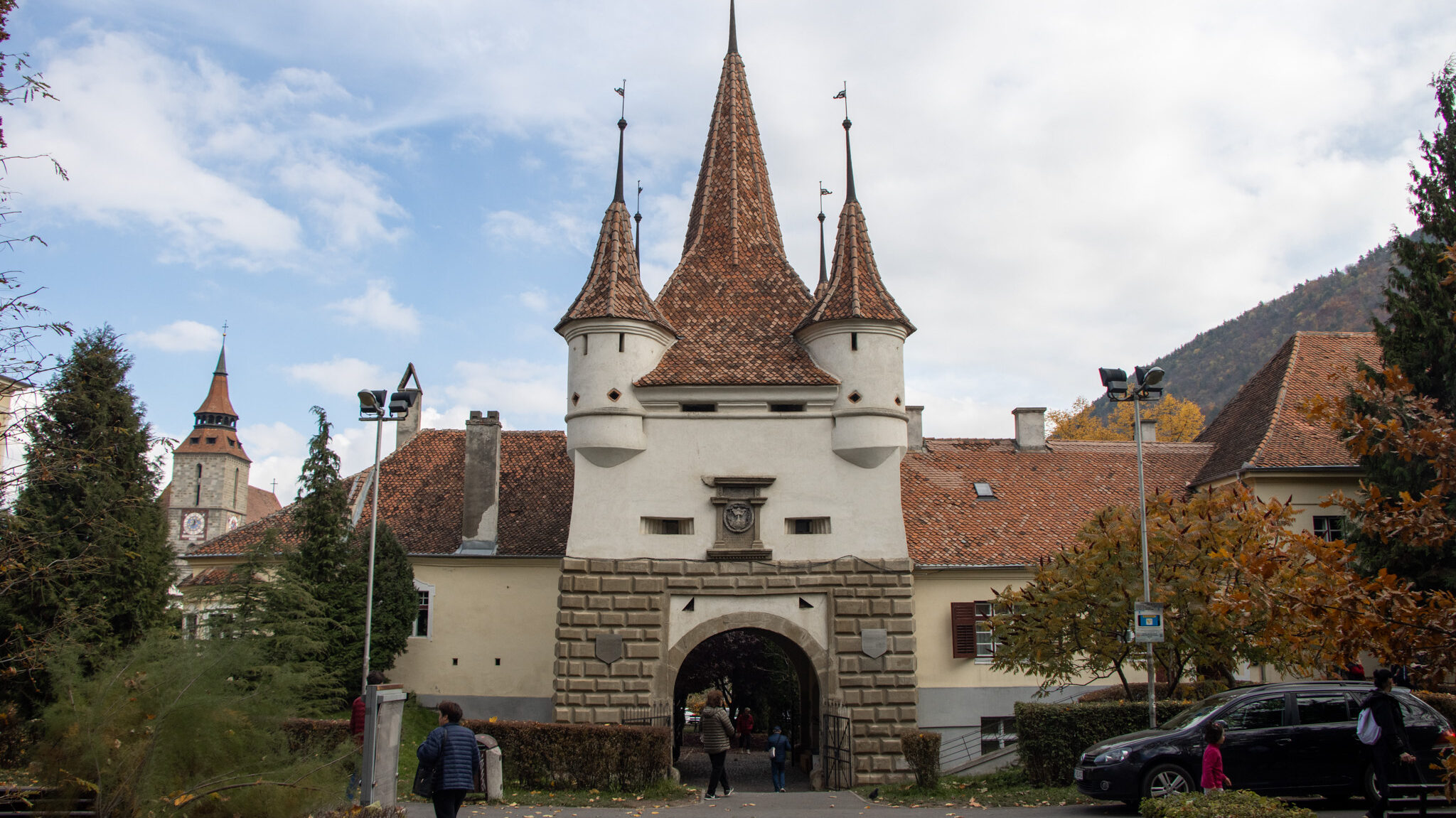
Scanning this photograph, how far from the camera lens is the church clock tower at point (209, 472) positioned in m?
90.9

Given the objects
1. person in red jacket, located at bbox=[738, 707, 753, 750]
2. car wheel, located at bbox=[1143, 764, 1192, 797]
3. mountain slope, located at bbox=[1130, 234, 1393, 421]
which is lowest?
person in red jacket, located at bbox=[738, 707, 753, 750]

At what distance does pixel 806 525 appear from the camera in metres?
23.1

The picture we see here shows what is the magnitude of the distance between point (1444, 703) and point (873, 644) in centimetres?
988

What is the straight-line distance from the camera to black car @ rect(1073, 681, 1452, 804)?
13.4 m

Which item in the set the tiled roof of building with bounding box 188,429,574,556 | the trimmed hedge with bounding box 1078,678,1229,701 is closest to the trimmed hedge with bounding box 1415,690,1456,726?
the trimmed hedge with bounding box 1078,678,1229,701

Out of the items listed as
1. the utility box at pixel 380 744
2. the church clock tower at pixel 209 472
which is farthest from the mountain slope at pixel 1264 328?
the utility box at pixel 380 744

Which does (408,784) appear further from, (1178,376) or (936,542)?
(1178,376)

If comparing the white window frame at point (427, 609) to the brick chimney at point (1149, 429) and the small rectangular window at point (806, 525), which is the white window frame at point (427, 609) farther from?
the brick chimney at point (1149, 429)

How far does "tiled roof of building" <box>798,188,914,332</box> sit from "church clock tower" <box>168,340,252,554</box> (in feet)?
260

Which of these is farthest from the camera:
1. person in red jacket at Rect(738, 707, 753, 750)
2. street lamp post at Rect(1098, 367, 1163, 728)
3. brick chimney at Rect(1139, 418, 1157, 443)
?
brick chimney at Rect(1139, 418, 1157, 443)

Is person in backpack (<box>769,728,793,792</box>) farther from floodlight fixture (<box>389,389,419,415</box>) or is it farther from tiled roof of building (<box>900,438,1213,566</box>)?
floodlight fixture (<box>389,389,419,415</box>)

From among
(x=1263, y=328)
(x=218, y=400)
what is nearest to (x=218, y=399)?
(x=218, y=400)

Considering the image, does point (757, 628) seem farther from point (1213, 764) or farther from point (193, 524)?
point (193, 524)

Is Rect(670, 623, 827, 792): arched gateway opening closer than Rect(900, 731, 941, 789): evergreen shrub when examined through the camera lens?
No
